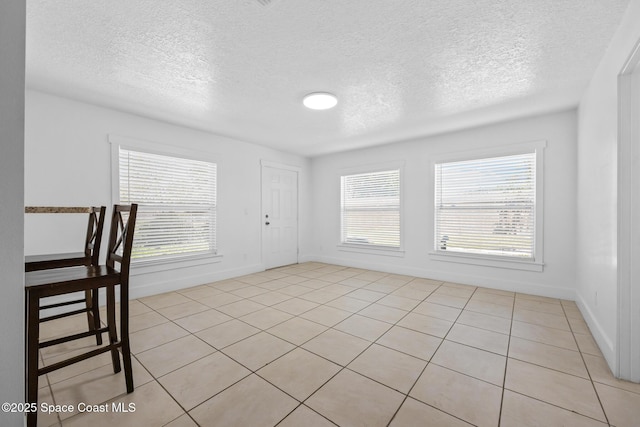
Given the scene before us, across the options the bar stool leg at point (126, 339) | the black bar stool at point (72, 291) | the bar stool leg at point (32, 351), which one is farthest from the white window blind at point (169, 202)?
the bar stool leg at point (32, 351)

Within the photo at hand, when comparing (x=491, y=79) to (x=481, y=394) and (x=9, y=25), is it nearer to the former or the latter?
(x=481, y=394)

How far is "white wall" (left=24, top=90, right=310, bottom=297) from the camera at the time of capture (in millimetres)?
2924

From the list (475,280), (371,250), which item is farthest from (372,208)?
(475,280)

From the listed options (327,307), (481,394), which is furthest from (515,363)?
(327,307)

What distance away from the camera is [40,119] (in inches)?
116

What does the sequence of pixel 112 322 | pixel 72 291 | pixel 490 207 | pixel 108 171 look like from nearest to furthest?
pixel 72 291 < pixel 112 322 < pixel 108 171 < pixel 490 207

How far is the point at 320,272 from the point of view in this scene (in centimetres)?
518

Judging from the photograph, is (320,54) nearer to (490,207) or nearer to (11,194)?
(11,194)

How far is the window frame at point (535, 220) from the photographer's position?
366 cm

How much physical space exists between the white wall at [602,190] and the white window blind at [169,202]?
15.4 ft

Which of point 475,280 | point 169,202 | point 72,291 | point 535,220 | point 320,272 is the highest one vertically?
point 169,202

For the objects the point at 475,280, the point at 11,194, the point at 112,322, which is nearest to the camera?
the point at 11,194

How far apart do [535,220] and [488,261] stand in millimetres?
836

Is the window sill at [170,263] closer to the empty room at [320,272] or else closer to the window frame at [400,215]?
the empty room at [320,272]
